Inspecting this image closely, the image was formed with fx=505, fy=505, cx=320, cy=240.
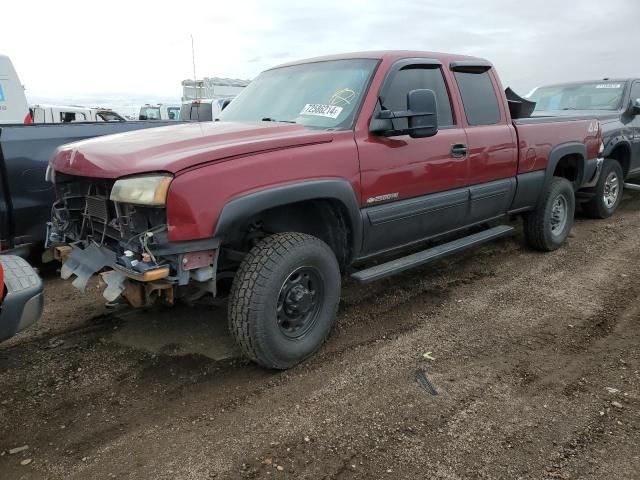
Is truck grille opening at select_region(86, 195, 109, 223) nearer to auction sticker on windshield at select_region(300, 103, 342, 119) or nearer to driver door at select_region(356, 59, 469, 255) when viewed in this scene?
auction sticker on windshield at select_region(300, 103, 342, 119)

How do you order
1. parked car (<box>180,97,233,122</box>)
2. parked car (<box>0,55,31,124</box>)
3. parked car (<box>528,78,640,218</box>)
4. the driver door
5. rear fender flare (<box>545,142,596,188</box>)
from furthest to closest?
parked car (<box>0,55,31,124</box>) < parked car (<box>528,78,640,218</box>) < parked car (<box>180,97,233,122</box>) < rear fender flare (<box>545,142,596,188</box>) < the driver door

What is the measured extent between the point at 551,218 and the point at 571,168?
87cm

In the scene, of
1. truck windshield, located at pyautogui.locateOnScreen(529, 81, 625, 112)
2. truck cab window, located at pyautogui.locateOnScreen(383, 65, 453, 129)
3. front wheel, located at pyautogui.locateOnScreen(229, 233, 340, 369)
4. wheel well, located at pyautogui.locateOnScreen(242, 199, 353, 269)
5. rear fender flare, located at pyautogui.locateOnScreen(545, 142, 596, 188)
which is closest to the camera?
front wheel, located at pyautogui.locateOnScreen(229, 233, 340, 369)

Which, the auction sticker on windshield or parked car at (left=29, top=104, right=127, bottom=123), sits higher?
the auction sticker on windshield

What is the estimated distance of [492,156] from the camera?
173 inches

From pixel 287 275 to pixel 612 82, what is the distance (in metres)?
7.02

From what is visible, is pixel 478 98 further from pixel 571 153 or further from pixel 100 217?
pixel 100 217

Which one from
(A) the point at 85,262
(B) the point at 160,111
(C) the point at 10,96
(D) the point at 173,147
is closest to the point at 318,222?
(D) the point at 173,147

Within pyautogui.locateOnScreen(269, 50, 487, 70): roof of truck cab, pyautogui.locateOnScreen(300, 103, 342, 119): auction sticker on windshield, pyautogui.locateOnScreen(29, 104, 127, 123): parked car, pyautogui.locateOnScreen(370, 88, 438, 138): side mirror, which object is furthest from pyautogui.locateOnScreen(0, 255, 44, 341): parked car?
pyautogui.locateOnScreen(29, 104, 127, 123): parked car

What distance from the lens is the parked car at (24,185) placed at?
4.30 meters

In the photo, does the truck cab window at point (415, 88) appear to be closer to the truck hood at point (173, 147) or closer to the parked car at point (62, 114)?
the truck hood at point (173, 147)

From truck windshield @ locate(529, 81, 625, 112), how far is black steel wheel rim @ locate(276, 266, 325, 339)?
6.27 m

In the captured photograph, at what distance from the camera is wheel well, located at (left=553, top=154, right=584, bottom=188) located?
5.71 metres

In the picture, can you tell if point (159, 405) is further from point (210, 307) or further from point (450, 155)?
point (450, 155)
